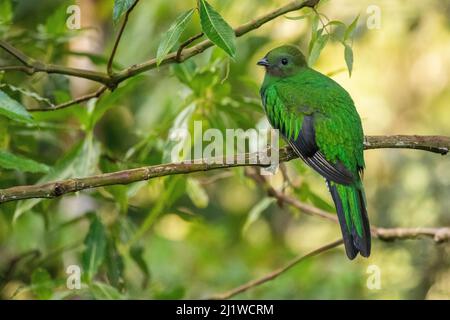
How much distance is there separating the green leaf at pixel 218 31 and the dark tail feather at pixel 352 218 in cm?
100

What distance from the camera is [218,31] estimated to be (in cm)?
293

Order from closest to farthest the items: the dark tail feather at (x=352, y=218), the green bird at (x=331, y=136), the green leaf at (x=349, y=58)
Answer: the green leaf at (x=349, y=58) < the dark tail feather at (x=352, y=218) < the green bird at (x=331, y=136)

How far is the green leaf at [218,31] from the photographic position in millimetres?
2918

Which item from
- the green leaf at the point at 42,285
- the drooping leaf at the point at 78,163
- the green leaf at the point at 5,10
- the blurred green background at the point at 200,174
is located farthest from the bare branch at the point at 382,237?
the green leaf at the point at 5,10

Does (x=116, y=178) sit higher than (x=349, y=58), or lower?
lower

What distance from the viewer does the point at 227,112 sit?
168 inches

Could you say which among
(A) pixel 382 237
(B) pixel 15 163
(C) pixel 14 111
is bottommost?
(A) pixel 382 237

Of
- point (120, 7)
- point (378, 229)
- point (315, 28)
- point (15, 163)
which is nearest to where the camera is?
point (120, 7)

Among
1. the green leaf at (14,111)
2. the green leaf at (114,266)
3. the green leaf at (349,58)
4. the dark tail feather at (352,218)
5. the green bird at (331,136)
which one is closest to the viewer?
the green leaf at (14,111)

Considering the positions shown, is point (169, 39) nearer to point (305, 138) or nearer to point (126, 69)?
point (126, 69)

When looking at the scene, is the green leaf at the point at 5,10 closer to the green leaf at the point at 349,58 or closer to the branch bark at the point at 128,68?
the branch bark at the point at 128,68

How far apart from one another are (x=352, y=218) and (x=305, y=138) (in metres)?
0.45

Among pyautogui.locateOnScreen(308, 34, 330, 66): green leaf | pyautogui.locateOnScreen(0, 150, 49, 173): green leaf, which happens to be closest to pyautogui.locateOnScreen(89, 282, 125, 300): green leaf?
pyautogui.locateOnScreen(0, 150, 49, 173): green leaf

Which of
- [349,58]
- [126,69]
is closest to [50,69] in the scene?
[126,69]
